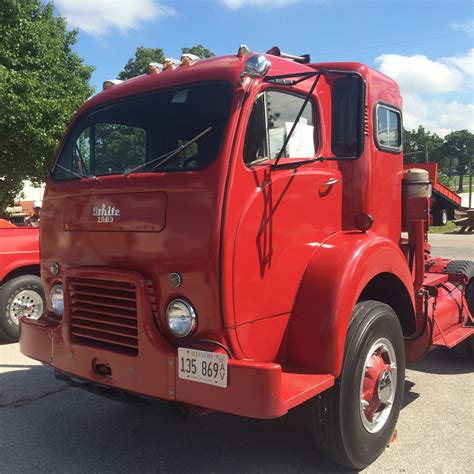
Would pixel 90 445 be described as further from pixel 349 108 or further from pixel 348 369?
pixel 349 108

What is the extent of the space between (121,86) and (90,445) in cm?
261

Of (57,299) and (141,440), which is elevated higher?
(57,299)

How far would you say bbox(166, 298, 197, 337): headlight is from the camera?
9.36 ft

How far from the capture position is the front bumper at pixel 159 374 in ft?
8.44

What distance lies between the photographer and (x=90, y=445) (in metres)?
3.72

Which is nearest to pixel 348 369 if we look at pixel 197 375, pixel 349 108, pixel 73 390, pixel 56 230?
pixel 197 375

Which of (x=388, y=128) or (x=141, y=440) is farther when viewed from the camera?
(x=388, y=128)

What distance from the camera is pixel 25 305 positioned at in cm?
658

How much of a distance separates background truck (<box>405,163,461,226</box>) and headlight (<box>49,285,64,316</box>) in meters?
3.77

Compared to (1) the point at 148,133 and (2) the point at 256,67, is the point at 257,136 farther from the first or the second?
(1) the point at 148,133

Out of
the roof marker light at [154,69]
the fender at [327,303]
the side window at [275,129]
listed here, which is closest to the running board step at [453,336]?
the fender at [327,303]

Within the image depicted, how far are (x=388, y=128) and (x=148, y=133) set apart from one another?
1954 millimetres

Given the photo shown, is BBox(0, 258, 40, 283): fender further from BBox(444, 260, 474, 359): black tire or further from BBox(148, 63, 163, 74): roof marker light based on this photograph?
BBox(444, 260, 474, 359): black tire

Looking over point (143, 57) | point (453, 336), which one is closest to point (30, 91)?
point (453, 336)
